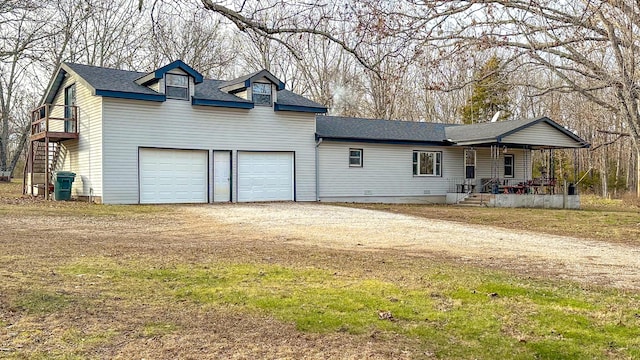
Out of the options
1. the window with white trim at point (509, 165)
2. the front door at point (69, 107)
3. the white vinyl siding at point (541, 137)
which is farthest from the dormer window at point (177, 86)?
the window with white trim at point (509, 165)

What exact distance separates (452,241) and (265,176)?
12.1 metres

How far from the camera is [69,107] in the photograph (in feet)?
69.2

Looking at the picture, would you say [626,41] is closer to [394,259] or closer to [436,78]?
[436,78]

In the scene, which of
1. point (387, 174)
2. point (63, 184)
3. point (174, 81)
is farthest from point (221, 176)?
point (387, 174)

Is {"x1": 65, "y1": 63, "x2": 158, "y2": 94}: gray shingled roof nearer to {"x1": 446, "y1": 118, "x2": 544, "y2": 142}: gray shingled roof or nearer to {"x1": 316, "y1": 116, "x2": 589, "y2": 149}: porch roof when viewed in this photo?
{"x1": 316, "y1": 116, "x2": 589, "y2": 149}: porch roof

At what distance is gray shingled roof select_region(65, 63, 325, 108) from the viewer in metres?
18.9

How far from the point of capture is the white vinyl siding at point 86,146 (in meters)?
19.0

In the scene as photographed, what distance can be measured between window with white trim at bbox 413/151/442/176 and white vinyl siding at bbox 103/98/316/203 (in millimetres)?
5718

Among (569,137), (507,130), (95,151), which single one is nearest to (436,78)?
(95,151)

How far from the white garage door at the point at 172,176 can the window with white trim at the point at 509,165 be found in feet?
52.1

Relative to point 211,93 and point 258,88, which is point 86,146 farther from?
point 258,88

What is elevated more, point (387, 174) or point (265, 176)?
point (387, 174)

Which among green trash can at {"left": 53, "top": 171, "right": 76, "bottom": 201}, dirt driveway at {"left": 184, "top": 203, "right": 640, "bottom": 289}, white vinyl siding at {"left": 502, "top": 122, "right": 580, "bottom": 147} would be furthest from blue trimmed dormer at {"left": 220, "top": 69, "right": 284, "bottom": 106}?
white vinyl siding at {"left": 502, "top": 122, "right": 580, "bottom": 147}

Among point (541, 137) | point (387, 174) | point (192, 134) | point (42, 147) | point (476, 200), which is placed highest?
point (541, 137)
